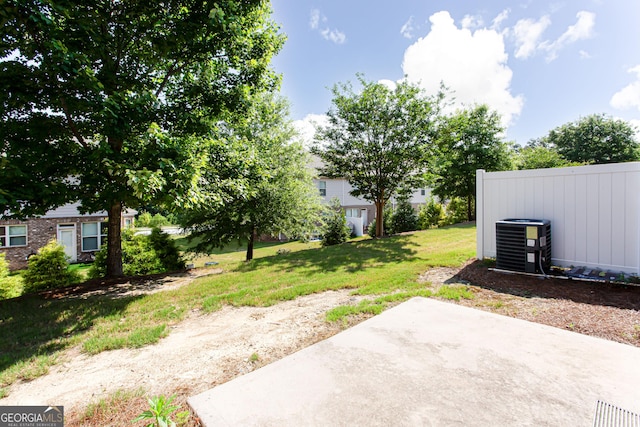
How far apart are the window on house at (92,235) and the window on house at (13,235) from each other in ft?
7.66

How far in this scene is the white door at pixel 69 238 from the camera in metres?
15.2

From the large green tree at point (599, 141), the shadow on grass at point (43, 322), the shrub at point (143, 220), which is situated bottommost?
the shadow on grass at point (43, 322)

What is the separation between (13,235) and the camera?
1416 cm

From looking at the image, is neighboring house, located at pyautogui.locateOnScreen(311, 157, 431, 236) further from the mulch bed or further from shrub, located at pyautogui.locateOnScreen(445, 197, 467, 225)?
the mulch bed

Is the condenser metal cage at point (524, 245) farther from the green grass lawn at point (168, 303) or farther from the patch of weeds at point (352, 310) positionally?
the patch of weeds at point (352, 310)

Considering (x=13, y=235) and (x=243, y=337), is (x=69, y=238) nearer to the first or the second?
(x=13, y=235)

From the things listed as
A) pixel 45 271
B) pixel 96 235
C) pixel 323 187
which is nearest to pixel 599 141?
pixel 323 187

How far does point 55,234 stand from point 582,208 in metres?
21.1

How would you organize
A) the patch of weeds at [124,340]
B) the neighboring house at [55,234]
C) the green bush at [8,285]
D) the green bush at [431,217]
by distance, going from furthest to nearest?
the green bush at [431,217], the neighboring house at [55,234], the green bush at [8,285], the patch of weeds at [124,340]

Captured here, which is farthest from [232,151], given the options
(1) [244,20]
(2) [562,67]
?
(2) [562,67]

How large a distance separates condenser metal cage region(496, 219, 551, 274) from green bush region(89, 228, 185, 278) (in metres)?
9.11

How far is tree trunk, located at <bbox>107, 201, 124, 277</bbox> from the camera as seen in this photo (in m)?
6.82

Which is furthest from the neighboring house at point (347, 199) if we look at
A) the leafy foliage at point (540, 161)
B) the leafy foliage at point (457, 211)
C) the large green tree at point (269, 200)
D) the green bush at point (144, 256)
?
the green bush at point (144, 256)

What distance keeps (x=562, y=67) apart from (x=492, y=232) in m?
8.54
